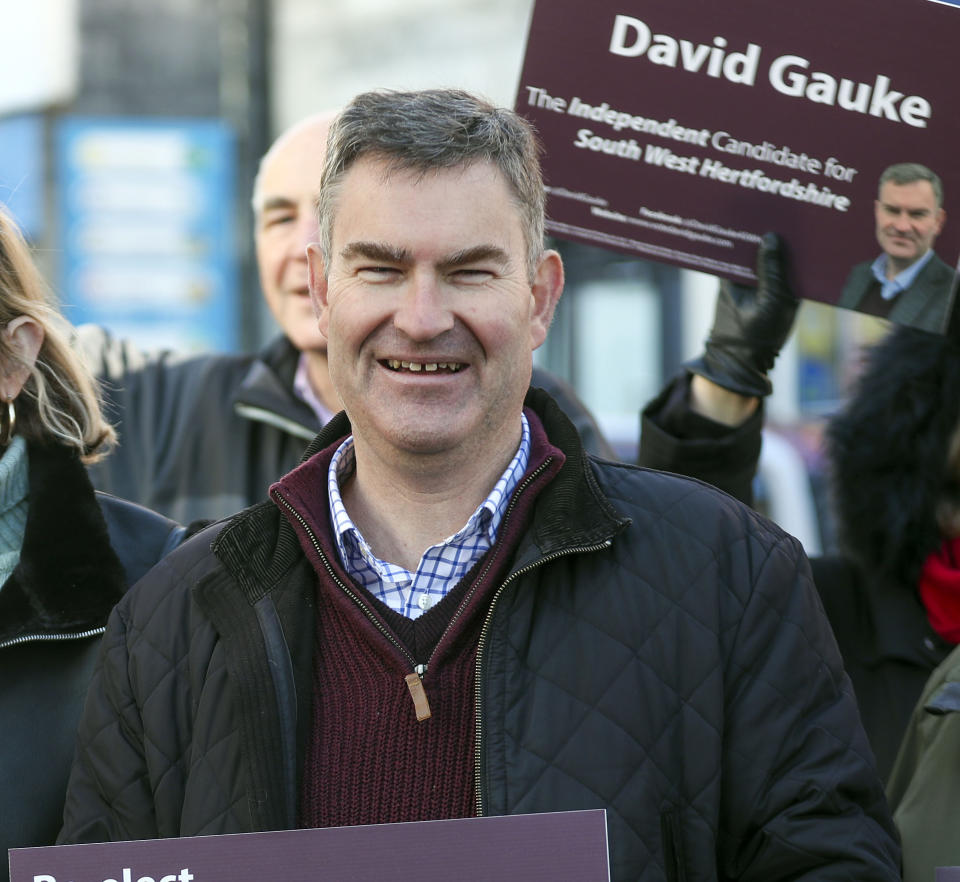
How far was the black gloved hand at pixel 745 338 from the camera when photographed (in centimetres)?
293

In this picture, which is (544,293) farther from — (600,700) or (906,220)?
(906,220)

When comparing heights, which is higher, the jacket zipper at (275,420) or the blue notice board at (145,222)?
the jacket zipper at (275,420)

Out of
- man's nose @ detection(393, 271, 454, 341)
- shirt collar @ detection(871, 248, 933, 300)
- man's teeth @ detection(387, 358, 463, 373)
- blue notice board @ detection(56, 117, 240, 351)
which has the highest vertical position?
man's nose @ detection(393, 271, 454, 341)

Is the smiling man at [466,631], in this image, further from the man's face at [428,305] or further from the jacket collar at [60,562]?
the jacket collar at [60,562]

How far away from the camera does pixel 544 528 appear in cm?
219

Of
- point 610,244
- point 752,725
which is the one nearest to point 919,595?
point 610,244

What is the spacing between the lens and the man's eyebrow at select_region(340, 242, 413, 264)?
2.13 meters

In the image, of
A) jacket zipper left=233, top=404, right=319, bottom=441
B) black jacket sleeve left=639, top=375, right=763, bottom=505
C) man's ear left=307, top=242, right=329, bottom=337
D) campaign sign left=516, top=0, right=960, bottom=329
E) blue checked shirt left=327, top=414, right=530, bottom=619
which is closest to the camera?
blue checked shirt left=327, top=414, right=530, bottom=619

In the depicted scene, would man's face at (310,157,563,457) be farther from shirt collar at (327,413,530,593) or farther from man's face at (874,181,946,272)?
man's face at (874,181,946,272)

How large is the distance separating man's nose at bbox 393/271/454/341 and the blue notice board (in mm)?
8379

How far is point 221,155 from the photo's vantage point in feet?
34.4

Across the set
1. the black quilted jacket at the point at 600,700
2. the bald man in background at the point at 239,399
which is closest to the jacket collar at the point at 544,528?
the black quilted jacket at the point at 600,700

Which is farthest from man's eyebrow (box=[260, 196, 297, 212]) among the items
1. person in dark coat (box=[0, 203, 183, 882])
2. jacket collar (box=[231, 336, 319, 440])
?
person in dark coat (box=[0, 203, 183, 882])

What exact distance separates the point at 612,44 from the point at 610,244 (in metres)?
0.36
